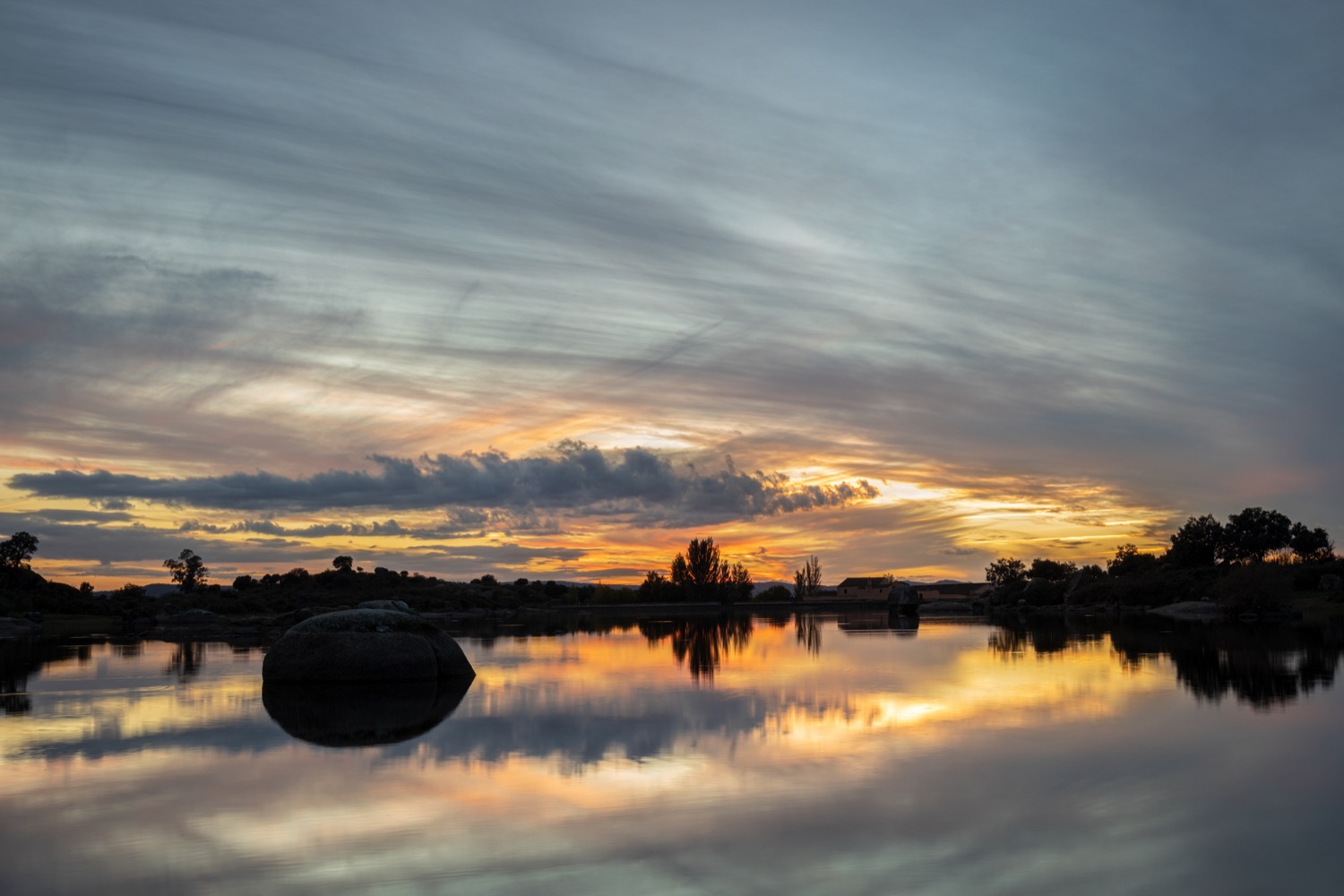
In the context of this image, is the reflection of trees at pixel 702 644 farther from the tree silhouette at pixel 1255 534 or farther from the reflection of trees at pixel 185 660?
the tree silhouette at pixel 1255 534

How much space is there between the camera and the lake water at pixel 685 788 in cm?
A: 598

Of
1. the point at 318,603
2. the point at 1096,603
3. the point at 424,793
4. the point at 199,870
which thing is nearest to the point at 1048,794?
the point at 424,793

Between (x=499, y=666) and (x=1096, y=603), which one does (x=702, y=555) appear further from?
(x=499, y=666)

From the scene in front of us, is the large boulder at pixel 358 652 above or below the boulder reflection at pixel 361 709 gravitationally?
above

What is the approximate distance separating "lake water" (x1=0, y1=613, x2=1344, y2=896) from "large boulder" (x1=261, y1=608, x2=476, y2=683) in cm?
71

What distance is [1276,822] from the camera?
7.22 meters

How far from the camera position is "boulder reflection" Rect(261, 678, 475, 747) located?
11211 millimetres

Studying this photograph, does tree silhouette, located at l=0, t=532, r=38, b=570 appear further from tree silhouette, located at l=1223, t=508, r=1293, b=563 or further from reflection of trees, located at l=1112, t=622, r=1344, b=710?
tree silhouette, located at l=1223, t=508, r=1293, b=563

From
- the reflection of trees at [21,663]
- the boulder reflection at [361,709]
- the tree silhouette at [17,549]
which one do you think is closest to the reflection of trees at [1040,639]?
the boulder reflection at [361,709]

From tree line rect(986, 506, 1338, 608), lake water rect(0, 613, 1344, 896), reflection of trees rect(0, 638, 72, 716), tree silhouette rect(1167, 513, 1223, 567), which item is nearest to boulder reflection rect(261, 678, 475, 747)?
lake water rect(0, 613, 1344, 896)

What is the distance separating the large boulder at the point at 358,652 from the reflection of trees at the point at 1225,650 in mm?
12375

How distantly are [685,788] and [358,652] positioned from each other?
9.70m

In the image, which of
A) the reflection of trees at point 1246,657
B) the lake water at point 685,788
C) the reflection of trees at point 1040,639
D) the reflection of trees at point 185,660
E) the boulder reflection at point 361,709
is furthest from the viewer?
the reflection of trees at point 1040,639

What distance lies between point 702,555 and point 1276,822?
336ft
